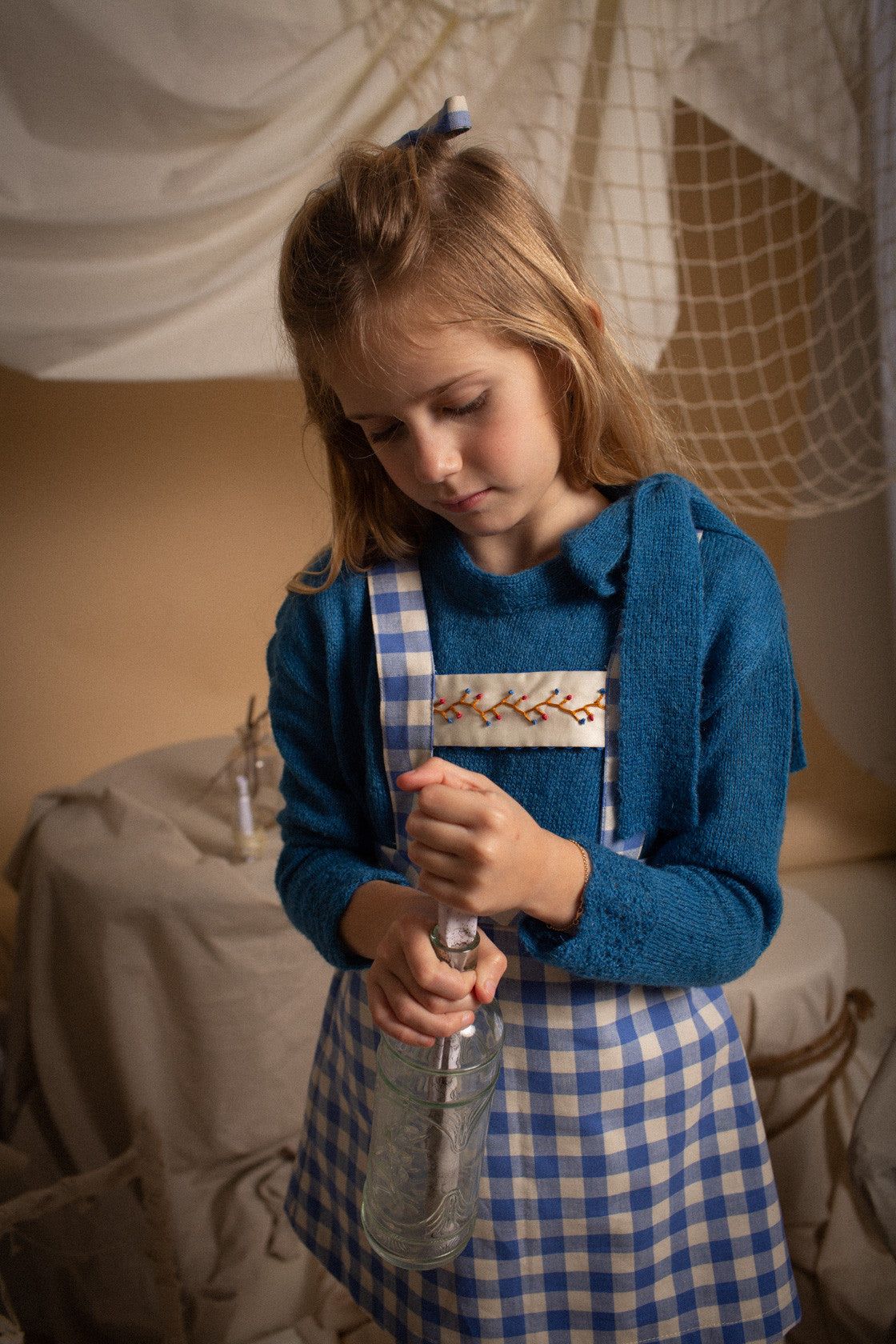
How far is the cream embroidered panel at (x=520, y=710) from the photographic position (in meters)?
0.69

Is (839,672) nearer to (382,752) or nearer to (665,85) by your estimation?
(665,85)

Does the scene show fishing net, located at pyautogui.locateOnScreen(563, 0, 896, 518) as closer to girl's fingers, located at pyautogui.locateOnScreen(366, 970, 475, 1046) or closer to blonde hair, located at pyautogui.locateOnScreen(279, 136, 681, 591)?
blonde hair, located at pyautogui.locateOnScreen(279, 136, 681, 591)

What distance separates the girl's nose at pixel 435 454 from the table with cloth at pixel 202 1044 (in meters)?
0.88

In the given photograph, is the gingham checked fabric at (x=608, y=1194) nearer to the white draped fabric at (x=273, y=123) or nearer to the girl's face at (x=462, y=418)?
the girl's face at (x=462, y=418)

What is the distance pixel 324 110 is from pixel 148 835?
103 centimetres

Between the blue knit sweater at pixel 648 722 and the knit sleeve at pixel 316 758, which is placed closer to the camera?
the blue knit sweater at pixel 648 722

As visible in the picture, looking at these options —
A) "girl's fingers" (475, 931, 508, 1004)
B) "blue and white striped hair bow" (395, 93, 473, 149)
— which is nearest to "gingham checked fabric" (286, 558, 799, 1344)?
"girl's fingers" (475, 931, 508, 1004)

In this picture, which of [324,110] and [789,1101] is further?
[789,1101]

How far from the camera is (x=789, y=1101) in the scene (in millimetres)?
1426

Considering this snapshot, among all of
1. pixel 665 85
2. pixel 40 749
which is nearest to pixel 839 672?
pixel 665 85

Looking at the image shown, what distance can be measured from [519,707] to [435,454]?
0.19m

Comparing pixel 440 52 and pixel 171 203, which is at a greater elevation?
pixel 440 52

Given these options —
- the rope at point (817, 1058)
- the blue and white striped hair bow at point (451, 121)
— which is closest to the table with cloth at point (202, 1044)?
the rope at point (817, 1058)

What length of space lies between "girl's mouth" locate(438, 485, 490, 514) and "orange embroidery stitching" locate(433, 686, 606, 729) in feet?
0.43
